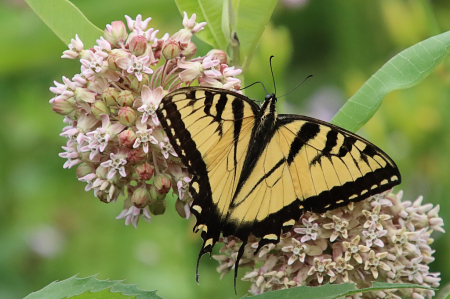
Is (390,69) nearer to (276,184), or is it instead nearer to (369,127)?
(276,184)

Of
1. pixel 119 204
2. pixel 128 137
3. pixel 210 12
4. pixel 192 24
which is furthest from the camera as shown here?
pixel 119 204

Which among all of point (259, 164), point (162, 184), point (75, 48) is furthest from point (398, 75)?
point (75, 48)

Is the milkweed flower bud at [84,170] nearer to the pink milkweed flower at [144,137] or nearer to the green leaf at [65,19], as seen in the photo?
the pink milkweed flower at [144,137]

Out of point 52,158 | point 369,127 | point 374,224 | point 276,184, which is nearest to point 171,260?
point 52,158

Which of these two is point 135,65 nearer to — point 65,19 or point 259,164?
point 65,19

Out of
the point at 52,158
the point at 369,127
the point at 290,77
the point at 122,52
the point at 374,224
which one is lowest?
the point at 374,224

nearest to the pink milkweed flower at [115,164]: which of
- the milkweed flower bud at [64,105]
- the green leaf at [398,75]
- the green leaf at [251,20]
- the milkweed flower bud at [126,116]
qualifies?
the milkweed flower bud at [126,116]
